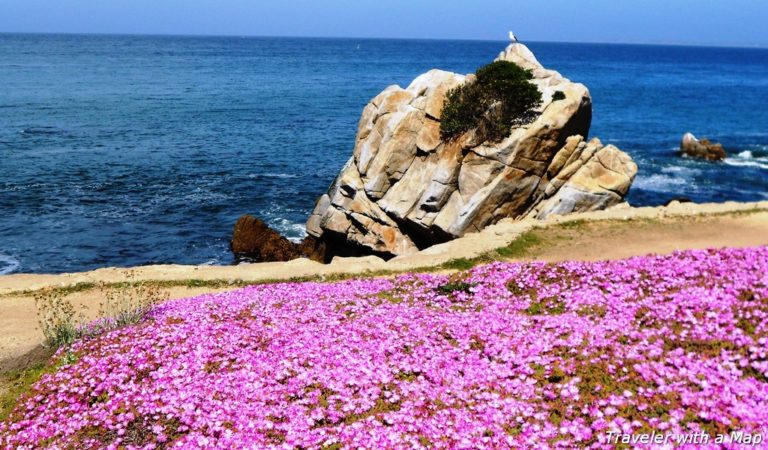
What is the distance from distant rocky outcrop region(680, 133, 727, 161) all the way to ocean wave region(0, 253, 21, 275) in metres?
66.7

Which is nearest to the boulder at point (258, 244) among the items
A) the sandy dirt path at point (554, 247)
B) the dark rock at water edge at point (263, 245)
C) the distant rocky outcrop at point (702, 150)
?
the dark rock at water edge at point (263, 245)

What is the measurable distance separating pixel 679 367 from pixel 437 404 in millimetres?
4266

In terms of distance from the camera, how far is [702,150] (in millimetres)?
67500

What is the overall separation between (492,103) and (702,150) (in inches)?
1788

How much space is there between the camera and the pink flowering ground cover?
9.58 m

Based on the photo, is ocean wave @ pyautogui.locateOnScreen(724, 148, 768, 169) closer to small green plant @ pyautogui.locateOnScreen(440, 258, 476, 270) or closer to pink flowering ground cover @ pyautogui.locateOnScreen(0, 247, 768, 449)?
small green plant @ pyautogui.locateOnScreen(440, 258, 476, 270)

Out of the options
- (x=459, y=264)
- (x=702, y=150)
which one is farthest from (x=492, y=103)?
(x=702, y=150)

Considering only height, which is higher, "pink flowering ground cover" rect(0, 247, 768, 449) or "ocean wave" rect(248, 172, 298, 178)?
"pink flowering ground cover" rect(0, 247, 768, 449)

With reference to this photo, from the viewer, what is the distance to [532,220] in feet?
103

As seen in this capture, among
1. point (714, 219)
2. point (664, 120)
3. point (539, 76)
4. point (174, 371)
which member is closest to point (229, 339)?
point (174, 371)

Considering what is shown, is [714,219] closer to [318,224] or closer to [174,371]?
[318,224]

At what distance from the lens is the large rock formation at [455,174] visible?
3222 centimetres

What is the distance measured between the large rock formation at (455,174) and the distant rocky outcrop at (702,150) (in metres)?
39.4

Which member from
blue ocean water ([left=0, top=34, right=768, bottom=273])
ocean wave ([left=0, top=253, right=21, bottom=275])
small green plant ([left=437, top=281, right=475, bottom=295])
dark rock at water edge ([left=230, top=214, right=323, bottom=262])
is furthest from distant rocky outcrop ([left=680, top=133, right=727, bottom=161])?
ocean wave ([left=0, top=253, right=21, bottom=275])
